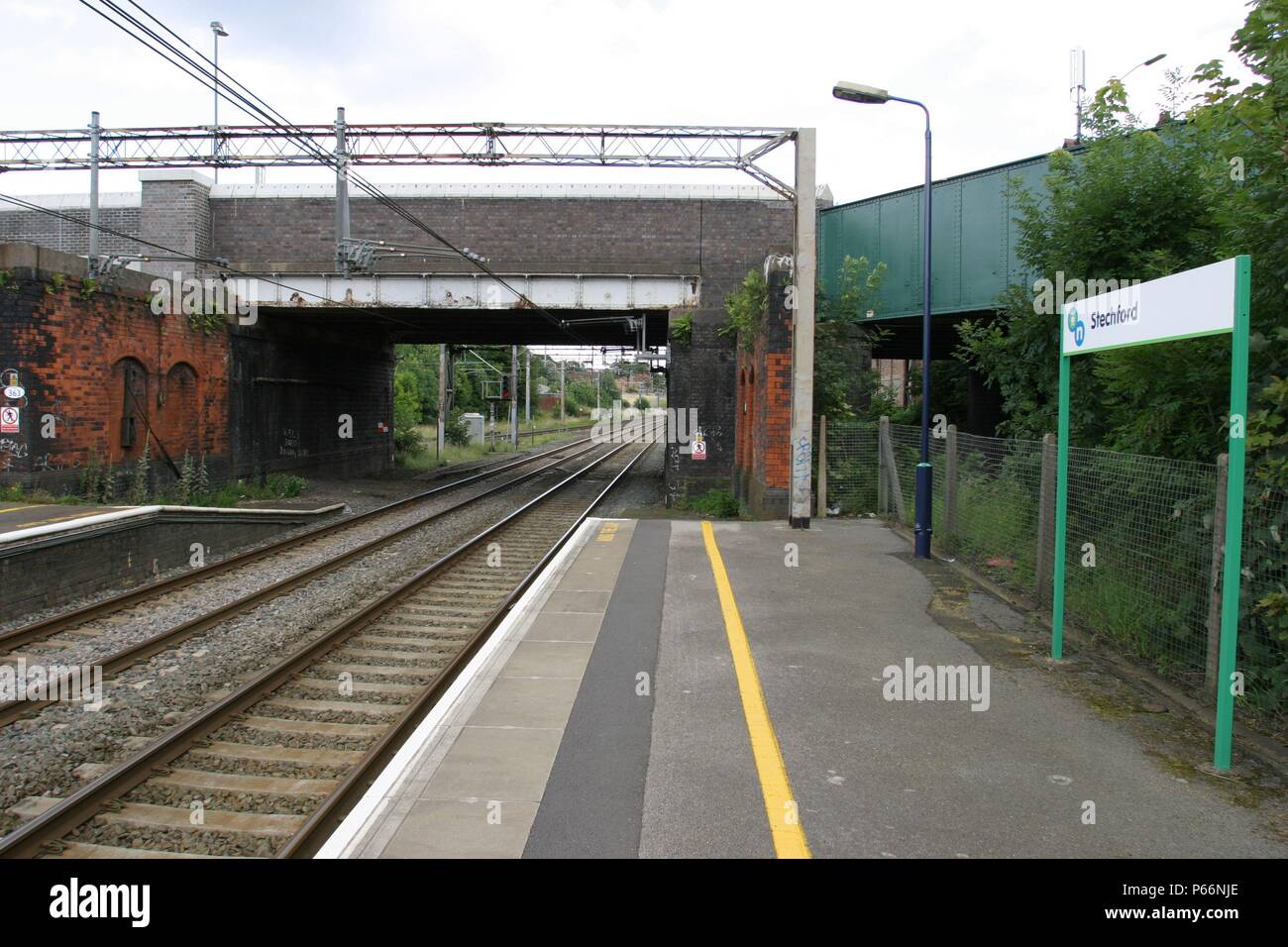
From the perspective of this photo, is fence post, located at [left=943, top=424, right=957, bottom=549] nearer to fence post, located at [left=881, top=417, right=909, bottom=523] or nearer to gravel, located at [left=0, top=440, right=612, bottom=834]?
fence post, located at [left=881, top=417, right=909, bottom=523]

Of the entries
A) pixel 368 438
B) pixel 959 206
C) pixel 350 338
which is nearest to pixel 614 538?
pixel 959 206

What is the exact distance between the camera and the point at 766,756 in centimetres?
493

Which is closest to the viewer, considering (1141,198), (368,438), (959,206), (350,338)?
(1141,198)

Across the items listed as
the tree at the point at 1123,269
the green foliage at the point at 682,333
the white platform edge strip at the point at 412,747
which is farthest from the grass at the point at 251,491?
the tree at the point at 1123,269

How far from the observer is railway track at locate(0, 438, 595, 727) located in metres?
8.20

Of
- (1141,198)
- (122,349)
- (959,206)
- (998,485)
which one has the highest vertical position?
(959,206)

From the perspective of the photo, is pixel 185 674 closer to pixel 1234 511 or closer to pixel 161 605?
pixel 161 605

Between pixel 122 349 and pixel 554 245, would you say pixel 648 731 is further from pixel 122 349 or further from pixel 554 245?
pixel 554 245

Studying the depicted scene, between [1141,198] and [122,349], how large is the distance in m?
18.1

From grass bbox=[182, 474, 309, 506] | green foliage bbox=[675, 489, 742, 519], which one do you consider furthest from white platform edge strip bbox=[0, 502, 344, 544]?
→ green foliage bbox=[675, 489, 742, 519]

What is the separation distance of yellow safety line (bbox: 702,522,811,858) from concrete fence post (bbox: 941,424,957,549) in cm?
445

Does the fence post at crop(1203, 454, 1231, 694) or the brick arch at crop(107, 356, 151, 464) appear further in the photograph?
the brick arch at crop(107, 356, 151, 464)

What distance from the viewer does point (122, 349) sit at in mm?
18234

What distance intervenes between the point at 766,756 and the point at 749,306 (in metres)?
14.0
